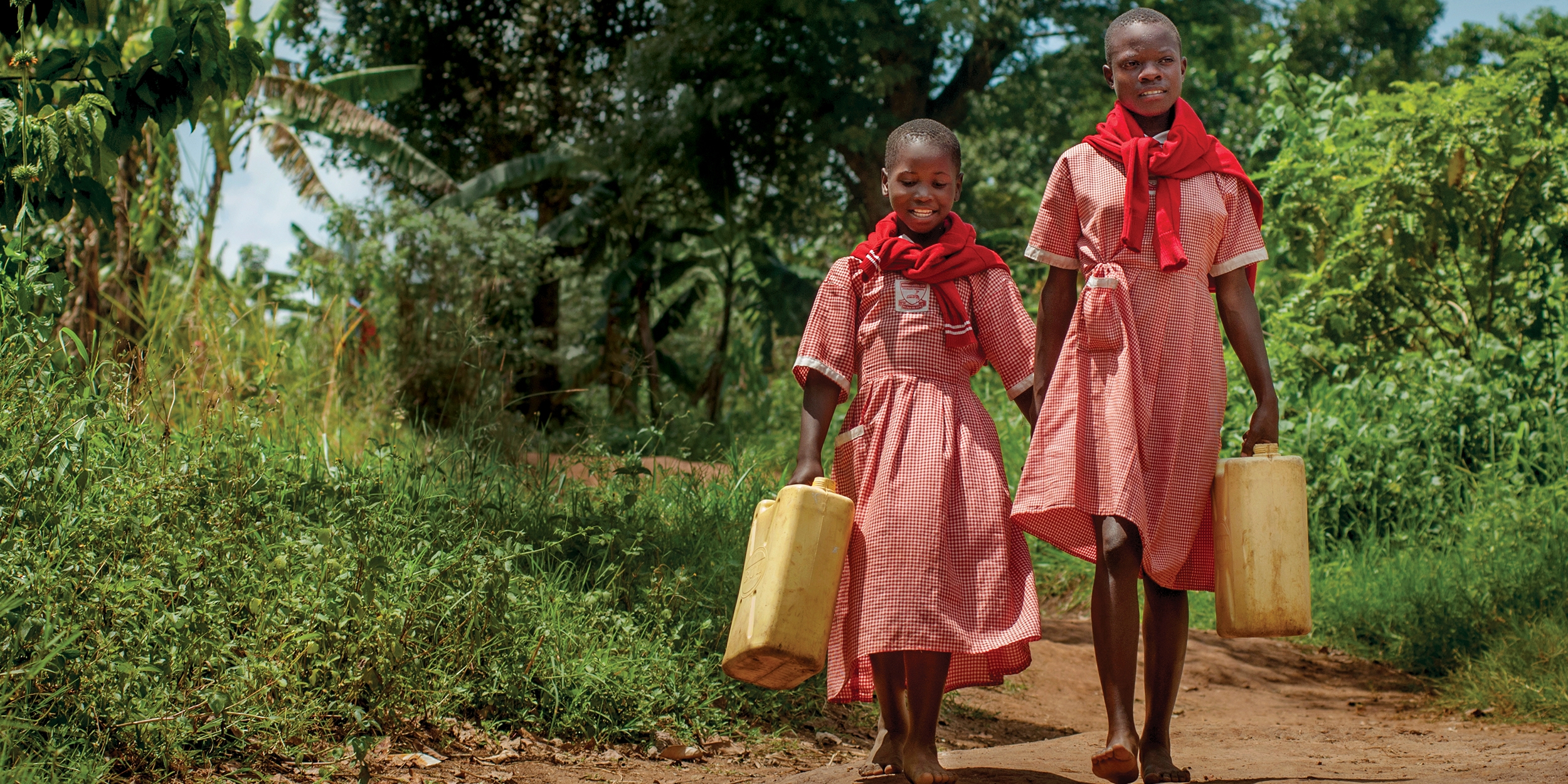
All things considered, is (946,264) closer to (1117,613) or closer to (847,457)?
(847,457)

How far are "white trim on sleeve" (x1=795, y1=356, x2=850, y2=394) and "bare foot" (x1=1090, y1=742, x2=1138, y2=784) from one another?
1.12 metres

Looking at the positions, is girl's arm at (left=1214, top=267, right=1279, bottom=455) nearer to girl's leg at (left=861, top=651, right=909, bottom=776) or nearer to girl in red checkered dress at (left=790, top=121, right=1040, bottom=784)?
girl in red checkered dress at (left=790, top=121, right=1040, bottom=784)

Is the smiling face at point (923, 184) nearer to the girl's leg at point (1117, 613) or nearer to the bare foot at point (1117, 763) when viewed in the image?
the girl's leg at point (1117, 613)

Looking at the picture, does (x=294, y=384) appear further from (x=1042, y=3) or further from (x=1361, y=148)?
(x=1042, y=3)

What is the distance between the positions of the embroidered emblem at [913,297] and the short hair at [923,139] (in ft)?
1.07

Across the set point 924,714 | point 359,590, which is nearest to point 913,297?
point 924,714

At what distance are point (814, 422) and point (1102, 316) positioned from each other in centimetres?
77

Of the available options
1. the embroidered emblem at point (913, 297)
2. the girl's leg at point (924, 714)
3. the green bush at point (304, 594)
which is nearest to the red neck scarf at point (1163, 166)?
the embroidered emblem at point (913, 297)

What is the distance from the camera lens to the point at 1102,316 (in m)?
2.92

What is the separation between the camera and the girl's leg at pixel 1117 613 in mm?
2748

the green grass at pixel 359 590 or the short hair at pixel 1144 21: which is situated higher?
the short hair at pixel 1144 21

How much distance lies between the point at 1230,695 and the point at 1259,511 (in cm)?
288

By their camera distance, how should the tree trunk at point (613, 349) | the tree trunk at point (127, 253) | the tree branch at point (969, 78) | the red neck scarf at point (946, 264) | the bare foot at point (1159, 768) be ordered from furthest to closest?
1. the tree trunk at point (613, 349)
2. the tree branch at point (969, 78)
3. the tree trunk at point (127, 253)
4. the red neck scarf at point (946, 264)
5. the bare foot at point (1159, 768)

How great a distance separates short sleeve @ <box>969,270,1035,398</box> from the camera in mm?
3211
